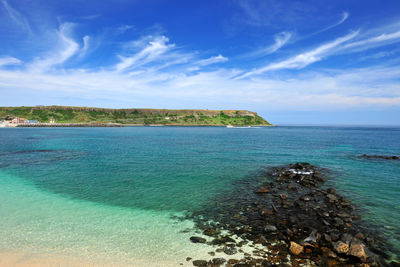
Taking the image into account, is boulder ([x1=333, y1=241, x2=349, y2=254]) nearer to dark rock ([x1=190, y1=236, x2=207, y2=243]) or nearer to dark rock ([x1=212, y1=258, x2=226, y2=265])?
dark rock ([x1=212, y1=258, x2=226, y2=265])

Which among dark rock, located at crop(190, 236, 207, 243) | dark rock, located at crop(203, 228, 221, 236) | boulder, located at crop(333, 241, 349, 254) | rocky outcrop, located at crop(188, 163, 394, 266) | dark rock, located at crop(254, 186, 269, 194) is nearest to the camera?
rocky outcrop, located at crop(188, 163, 394, 266)

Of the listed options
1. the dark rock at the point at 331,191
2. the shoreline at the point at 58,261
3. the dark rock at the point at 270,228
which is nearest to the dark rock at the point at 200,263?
the shoreline at the point at 58,261

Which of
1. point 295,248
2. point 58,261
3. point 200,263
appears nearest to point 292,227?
point 295,248

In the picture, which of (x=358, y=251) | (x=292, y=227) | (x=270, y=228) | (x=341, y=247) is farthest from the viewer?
(x=292, y=227)

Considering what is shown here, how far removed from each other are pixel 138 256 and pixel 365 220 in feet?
54.3

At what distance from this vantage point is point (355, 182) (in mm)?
26688

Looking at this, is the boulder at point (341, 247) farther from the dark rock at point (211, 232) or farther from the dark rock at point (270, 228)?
the dark rock at point (211, 232)

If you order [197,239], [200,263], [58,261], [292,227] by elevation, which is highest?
[292,227]

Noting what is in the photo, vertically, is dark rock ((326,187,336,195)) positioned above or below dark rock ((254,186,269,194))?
above

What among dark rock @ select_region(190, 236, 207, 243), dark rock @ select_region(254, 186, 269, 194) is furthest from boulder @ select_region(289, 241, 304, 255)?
dark rock @ select_region(254, 186, 269, 194)

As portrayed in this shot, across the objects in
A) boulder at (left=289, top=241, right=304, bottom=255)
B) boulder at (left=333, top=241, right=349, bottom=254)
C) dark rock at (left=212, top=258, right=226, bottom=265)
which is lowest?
dark rock at (left=212, top=258, right=226, bottom=265)

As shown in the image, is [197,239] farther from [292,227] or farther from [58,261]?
[58,261]

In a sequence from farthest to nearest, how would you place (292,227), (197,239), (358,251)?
1. (292,227)
2. (197,239)
3. (358,251)

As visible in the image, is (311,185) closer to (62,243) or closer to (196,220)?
(196,220)
